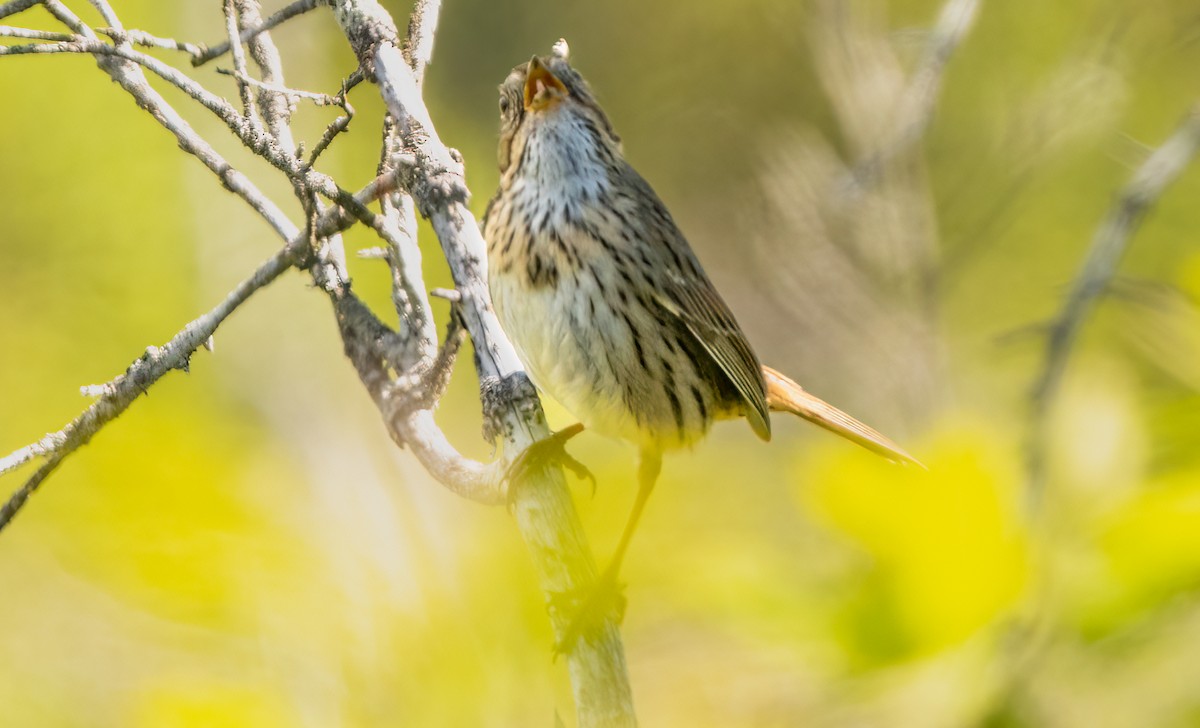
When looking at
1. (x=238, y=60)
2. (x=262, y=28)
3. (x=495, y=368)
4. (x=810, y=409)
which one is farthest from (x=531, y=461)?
(x=810, y=409)

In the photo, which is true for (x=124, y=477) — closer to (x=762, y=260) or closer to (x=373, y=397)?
(x=373, y=397)

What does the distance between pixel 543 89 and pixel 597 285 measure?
45 cm

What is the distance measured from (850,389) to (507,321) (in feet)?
6.71

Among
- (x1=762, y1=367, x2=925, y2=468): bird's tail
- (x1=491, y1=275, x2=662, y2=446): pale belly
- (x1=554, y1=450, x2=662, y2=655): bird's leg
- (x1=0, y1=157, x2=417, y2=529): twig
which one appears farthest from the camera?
(x1=762, y1=367, x2=925, y2=468): bird's tail

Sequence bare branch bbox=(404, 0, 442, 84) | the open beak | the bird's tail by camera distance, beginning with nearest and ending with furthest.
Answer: bare branch bbox=(404, 0, 442, 84), the open beak, the bird's tail

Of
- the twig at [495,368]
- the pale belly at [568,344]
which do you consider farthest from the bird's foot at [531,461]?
the pale belly at [568,344]

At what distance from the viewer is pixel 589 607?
1.64 meters

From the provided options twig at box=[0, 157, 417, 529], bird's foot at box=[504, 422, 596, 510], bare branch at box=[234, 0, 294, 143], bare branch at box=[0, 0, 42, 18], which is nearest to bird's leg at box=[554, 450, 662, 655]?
bird's foot at box=[504, 422, 596, 510]

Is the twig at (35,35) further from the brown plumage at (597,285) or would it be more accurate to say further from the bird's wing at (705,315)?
the bird's wing at (705,315)

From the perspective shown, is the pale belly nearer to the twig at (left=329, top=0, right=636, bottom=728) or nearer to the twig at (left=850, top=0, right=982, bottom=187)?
the twig at (left=329, top=0, right=636, bottom=728)

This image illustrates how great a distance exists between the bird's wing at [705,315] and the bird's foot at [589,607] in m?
0.81

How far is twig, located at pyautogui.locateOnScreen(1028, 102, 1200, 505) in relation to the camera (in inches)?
53.8

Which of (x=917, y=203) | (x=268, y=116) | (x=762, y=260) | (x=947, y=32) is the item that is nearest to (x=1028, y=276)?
(x=762, y=260)

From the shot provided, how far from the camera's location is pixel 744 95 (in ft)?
21.2
